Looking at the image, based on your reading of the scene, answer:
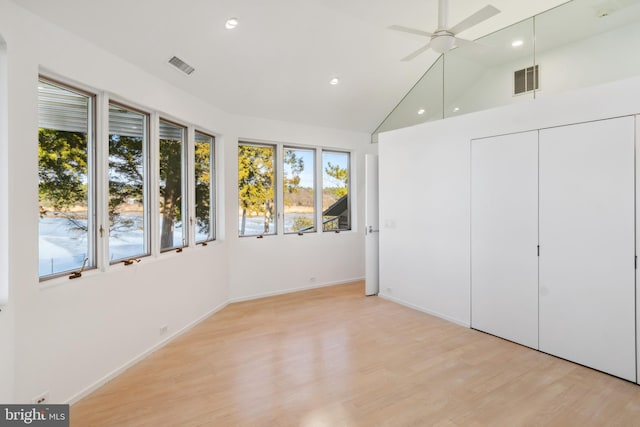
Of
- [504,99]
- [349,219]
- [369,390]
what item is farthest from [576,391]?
[349,219]

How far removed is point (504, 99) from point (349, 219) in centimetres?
339

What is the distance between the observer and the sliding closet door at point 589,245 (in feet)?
9.25

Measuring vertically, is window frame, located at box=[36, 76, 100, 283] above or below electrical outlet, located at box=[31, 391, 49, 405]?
above

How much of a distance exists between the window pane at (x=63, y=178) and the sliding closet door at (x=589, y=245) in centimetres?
426

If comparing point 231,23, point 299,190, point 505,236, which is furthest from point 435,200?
point 231,23

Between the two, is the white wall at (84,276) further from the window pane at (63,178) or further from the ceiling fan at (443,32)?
the ceiling fan at (443,32)

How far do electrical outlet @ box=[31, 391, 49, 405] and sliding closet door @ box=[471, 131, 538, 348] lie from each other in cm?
412

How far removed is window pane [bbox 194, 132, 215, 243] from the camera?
452 cm

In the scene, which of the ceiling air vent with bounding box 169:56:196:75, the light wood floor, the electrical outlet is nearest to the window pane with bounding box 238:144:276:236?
the ceiling air vent with bounding box 169:56:196:75

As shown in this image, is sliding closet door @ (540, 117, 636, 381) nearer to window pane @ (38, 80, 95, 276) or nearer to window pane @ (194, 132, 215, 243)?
window pane @ (194, 132, 215, 243)

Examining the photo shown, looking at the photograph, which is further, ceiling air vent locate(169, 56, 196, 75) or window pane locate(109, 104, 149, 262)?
ceiling air vent locate(169, 56, 196, 75)

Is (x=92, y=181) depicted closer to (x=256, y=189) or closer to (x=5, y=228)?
(x=5, y=228)

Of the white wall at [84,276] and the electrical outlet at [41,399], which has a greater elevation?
the white wall at [84,276]

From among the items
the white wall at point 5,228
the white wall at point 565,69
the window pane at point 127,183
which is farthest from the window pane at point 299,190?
the white wall at point 5,228
